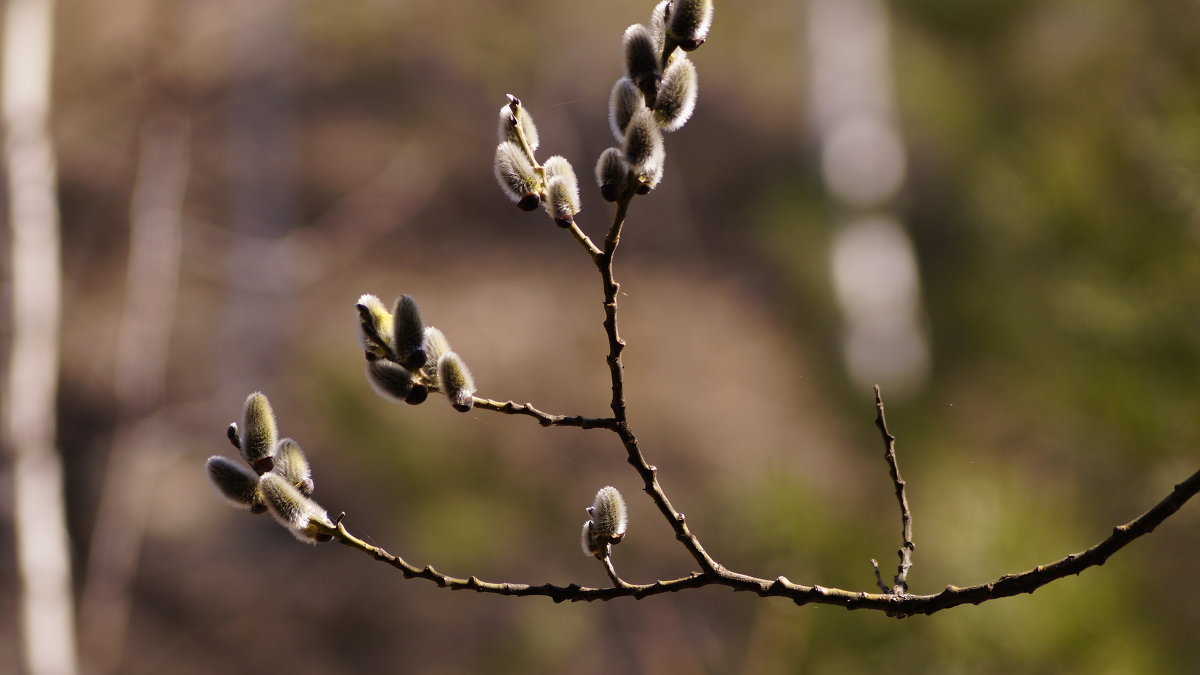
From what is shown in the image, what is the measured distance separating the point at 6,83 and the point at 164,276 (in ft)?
2.20

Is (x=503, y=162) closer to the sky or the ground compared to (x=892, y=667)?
closer to the sky

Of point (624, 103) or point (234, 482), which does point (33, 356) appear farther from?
point (624, 103)

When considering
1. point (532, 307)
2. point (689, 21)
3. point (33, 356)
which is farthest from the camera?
point (532, 307)

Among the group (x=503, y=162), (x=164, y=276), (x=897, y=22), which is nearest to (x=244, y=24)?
(x=164, y=276)

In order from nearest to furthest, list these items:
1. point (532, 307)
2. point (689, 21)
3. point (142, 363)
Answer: point (689, 21)
point (142, 363)
point (532, 307)

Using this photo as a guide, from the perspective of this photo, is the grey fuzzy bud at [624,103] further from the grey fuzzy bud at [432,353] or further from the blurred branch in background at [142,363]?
the blurred branch in background at [142,363]

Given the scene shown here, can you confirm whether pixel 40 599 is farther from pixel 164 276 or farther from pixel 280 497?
pixel 280 497

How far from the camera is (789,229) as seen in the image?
288cm

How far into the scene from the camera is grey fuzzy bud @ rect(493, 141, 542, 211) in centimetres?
35

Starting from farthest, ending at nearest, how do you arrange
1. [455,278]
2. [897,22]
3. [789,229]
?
[897,22] < [789,229] < [455,278]

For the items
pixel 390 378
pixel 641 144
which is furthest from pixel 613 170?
pixel 390 378

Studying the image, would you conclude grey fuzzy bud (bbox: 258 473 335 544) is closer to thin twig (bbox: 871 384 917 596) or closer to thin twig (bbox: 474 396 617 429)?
thin twig (bbox: 474 396 617 429)

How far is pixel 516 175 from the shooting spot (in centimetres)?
35

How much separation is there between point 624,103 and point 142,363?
216 centimetres
